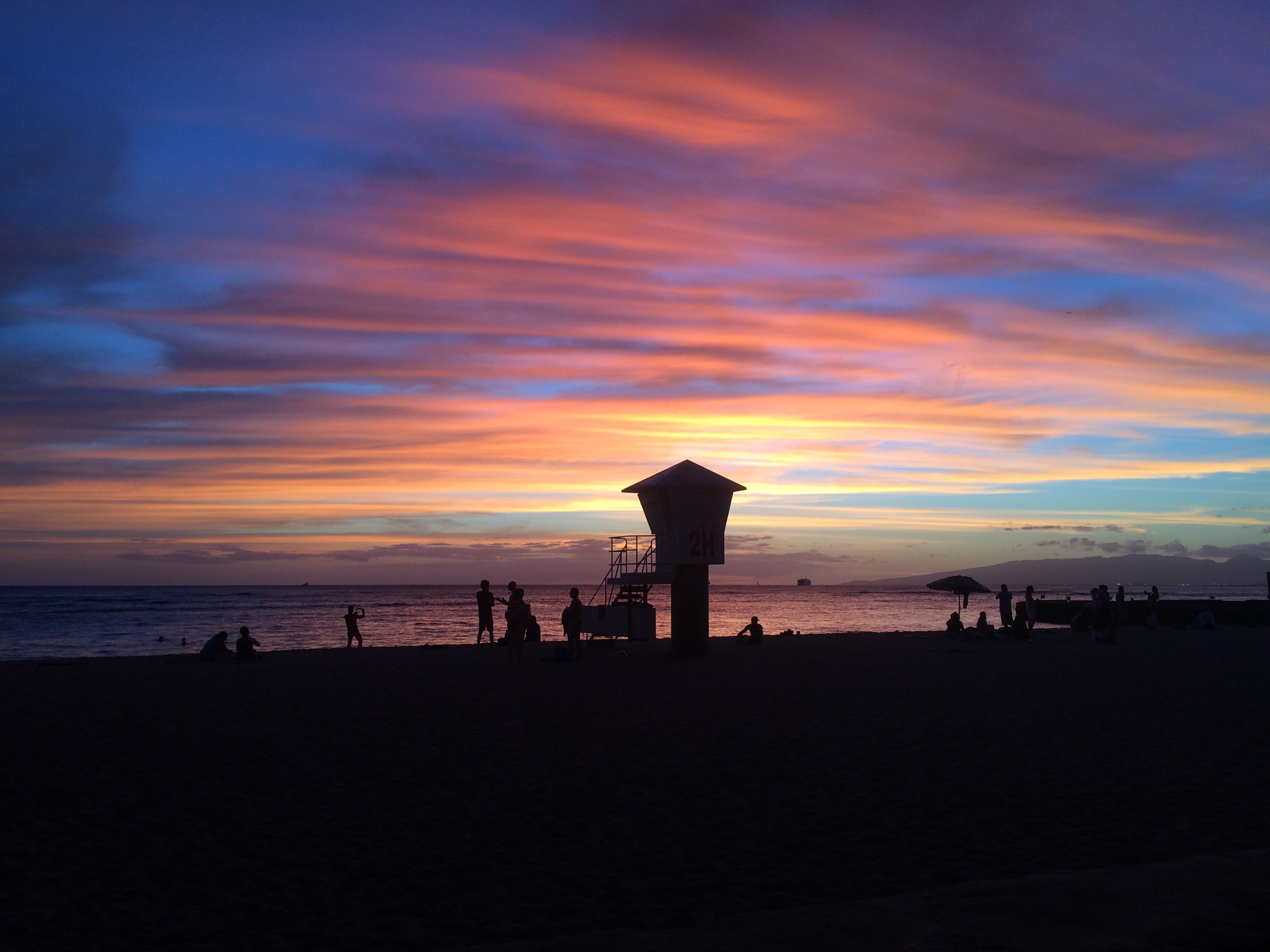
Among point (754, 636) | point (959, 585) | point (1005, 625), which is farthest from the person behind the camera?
point (959, 585)

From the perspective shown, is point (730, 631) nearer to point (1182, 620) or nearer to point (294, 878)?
point (1182, 620)

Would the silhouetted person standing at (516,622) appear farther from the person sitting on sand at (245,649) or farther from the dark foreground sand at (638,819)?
the person sitting on sand at (245,649)

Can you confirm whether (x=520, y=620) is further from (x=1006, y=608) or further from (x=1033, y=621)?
(x=1033, y=621)

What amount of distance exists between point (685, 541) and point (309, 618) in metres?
51.9

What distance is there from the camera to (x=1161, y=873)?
5.34 m

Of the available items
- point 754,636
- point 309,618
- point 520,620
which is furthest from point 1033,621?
point 309,618

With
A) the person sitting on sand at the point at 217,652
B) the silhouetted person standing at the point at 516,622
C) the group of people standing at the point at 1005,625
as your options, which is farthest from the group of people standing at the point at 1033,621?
the person sitting on sand at the point at 217,652

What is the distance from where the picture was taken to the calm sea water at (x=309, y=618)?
4156 cm

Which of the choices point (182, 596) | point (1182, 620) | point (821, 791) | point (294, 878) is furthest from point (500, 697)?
point (182, 596)

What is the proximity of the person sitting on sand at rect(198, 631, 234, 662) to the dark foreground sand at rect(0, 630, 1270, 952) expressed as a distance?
19.9ft

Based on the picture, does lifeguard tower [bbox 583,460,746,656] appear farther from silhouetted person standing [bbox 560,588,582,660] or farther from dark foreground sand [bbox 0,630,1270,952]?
dark foreground sand [bbox 0,630,1270,952]

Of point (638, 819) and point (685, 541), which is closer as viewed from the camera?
point (638, 819)

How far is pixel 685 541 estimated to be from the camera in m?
23.4

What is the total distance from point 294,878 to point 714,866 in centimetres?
292
